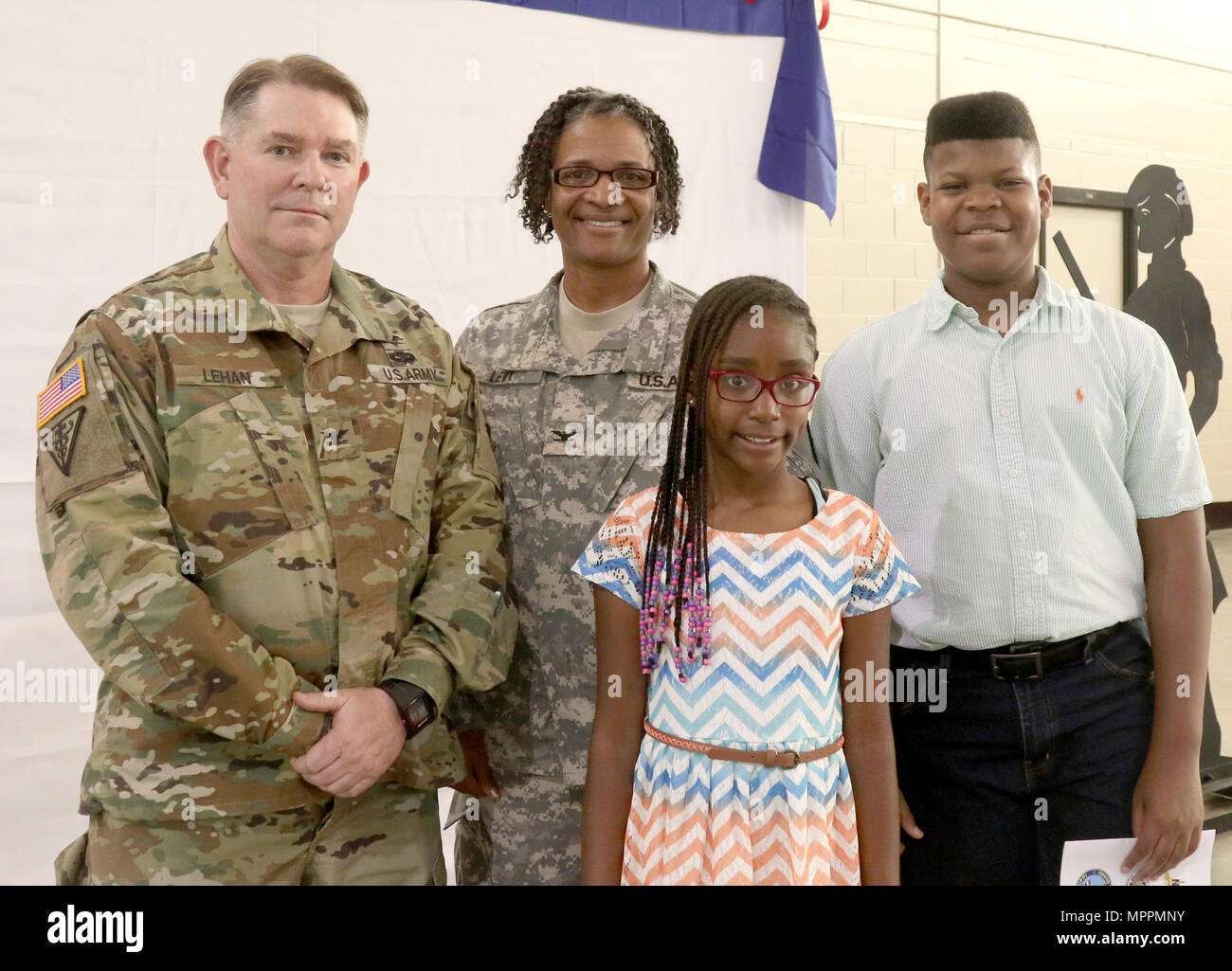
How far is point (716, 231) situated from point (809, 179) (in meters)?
0.29

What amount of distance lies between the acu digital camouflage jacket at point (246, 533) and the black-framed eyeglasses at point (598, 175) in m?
0.38

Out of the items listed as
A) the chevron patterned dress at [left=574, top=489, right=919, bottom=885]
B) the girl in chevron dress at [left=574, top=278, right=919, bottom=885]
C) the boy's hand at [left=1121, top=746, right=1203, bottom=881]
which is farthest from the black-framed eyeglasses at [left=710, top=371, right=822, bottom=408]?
the boy's hand at [left=1121, top=746, right=1203, bottom=881]

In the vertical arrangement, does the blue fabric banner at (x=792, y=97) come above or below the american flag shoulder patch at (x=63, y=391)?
above

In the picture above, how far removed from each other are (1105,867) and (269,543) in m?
1.30

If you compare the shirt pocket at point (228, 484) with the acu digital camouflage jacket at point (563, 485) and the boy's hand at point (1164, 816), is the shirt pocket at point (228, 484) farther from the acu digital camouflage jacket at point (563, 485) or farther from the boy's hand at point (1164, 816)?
the boy's hand at point (1164, 816)

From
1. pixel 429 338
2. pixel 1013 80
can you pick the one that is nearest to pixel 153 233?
pixel 429 338

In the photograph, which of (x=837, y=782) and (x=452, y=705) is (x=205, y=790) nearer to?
(x=452, y=705)

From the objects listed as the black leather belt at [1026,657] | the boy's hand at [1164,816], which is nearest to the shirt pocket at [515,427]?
the black leather belt at [1026,657]

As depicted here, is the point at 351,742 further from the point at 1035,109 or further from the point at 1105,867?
the point at 1035,109

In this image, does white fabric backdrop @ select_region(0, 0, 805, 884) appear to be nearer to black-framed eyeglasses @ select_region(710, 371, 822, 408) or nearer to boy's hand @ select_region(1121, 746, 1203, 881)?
black-framed eyeglasses @ select_region(710, 371, 822, 408)

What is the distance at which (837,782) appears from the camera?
1.38m

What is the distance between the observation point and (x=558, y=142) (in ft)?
6.01

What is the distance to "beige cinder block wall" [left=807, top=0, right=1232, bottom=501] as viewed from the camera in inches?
190

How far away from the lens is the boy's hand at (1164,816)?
1575mm
